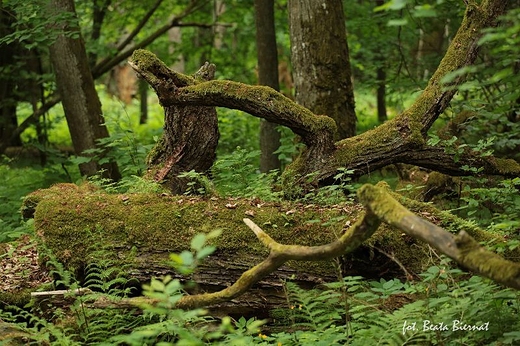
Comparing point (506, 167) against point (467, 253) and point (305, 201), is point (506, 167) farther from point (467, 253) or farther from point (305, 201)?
point (467, 253)

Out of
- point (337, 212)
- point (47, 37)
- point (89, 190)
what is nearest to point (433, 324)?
point (337, 212)

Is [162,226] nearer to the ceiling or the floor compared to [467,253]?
nearer to the floor

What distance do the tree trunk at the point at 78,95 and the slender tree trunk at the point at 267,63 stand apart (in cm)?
237

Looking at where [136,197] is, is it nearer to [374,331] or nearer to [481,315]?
[374,331]

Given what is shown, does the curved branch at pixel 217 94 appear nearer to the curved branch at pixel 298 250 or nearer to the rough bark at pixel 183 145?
the rough bark at pixel 183 145

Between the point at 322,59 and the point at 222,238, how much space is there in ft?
11.2

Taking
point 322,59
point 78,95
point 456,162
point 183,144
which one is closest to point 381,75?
point 322,59

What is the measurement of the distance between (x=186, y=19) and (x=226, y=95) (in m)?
8.44

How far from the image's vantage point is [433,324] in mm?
3939

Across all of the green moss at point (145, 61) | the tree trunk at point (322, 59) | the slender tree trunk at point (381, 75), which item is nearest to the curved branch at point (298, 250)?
the green moss at point (145, 61)

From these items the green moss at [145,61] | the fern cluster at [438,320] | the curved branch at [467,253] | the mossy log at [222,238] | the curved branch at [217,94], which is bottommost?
the fern cluster at [438,320]

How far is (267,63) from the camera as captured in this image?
10180mm

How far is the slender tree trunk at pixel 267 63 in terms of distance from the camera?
998 cm

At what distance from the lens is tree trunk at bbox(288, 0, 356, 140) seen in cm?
783
